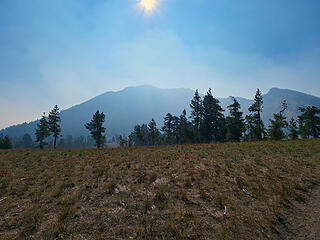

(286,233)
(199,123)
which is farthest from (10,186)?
(199,123)

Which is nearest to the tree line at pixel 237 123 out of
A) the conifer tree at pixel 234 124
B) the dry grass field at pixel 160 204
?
the conifer tree at pixel 234 124

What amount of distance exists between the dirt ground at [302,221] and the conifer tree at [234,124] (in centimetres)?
4094

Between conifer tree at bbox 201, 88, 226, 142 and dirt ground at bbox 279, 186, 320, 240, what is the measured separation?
42.1 metres

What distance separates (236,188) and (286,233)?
252 cm

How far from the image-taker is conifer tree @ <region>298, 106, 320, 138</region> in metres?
46.1

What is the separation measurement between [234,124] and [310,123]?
25778 millimetres

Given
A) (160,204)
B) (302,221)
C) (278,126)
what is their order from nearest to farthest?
(302,221), (160,204), (278,126)

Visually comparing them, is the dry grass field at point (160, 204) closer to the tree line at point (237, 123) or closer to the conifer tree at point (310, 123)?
the tree line at point (237, 123)

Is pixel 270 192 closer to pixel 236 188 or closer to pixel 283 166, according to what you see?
pixel 236 188

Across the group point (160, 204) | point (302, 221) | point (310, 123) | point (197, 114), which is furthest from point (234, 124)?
point (160, 204)

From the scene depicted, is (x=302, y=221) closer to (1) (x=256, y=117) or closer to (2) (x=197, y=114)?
(1) (x=256, y=117)

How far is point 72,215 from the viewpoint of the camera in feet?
17.1

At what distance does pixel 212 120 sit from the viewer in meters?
46.6

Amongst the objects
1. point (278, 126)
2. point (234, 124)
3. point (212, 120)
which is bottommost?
point (278, 126)
